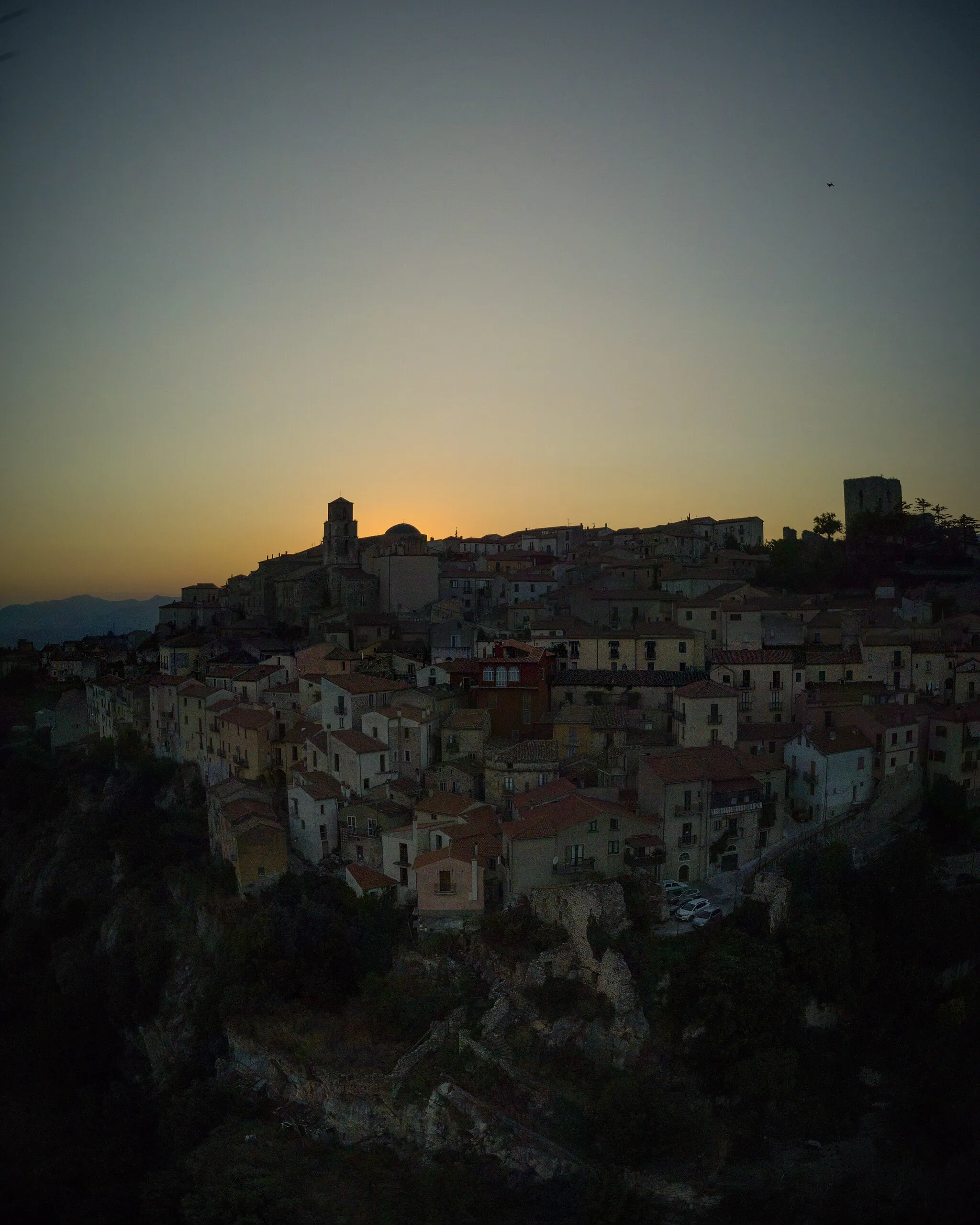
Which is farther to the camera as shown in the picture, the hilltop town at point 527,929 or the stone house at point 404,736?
the stone house at point 404,736

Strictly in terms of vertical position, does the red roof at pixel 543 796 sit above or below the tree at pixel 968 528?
below

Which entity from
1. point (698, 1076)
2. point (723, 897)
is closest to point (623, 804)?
point (723, 897)

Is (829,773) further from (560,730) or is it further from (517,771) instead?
(517,771)

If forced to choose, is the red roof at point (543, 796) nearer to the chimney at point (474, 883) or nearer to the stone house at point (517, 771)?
the stone house at point (517, 771)

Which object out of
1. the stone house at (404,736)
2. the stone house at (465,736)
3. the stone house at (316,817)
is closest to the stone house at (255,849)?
the stone house at (316,817)

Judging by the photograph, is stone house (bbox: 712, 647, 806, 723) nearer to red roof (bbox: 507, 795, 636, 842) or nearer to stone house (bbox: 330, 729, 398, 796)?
red roof (bbox: 507, 795, 636, 842)

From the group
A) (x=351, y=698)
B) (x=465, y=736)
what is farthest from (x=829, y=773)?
(x=351, y=698)

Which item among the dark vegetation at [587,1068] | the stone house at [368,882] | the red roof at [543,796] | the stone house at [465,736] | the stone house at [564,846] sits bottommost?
the dark vegetation at [587,1068]
